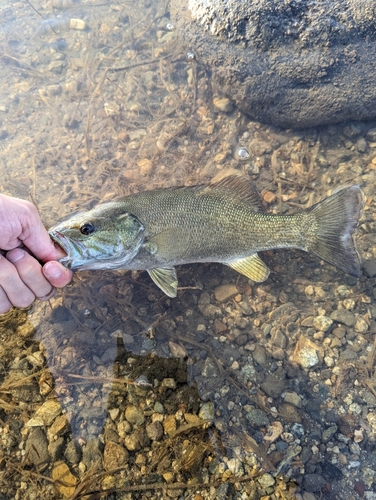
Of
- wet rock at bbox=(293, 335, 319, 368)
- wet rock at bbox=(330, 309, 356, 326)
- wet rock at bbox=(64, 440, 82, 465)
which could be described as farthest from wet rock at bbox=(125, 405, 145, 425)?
wet rock at bbox=(330, 309, 356, 326)

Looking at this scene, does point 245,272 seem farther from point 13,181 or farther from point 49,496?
point 13,181

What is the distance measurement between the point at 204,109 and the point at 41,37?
3.47 meters

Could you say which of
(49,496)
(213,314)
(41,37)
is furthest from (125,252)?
(41,37)

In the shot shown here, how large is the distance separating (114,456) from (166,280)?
178cm

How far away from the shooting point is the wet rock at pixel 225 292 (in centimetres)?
429

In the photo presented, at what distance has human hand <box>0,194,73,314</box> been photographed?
3.01 meters

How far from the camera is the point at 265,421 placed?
3.56 meters

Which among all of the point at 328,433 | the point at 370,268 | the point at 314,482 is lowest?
the point at 314,482

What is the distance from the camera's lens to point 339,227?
3660 millimetres

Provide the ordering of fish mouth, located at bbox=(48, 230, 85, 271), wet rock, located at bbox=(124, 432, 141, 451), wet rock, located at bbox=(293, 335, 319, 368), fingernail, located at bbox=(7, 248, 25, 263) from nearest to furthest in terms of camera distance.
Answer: fingernail, located at bbox=(7, 248, 25, 263) → fish mouth, located at bbox=(48, 230, 85, 271) → wet rock, located at bbox=(124, 432, 141, 451) → wet rock, located at bbox=(293, 335, 319, 368)

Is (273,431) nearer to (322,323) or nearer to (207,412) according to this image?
(207,412)

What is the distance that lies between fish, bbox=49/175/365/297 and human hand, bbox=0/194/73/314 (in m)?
0.29

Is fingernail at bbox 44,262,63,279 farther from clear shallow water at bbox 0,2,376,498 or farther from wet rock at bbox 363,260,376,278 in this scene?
wet rock at bbox 363,260,376,278

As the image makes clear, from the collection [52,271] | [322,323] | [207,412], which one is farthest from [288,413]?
[52,271]
